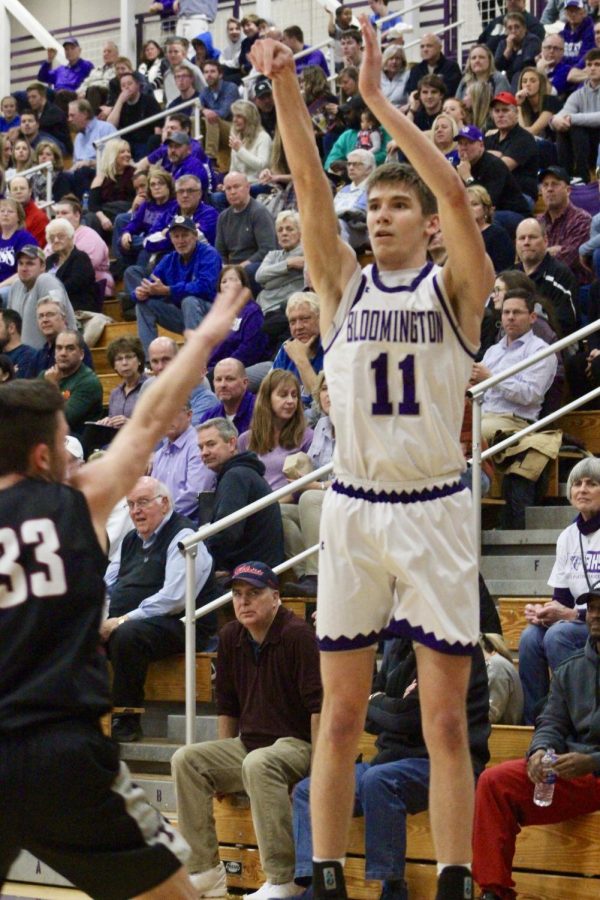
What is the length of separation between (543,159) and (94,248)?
160 inches

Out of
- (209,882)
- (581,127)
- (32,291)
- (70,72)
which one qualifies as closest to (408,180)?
(209,882)

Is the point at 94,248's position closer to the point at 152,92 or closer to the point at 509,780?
the point at 152,92

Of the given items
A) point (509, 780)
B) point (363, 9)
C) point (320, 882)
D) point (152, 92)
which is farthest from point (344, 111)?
point (320, 882)

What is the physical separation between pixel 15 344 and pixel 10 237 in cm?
234

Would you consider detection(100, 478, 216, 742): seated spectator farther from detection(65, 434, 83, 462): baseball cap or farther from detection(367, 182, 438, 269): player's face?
detection(367, 182, 438, 269): player's face

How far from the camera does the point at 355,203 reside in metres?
12.3

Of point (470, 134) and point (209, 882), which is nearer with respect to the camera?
point (209, 882)

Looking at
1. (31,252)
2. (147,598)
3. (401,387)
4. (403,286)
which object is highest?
(31,252)

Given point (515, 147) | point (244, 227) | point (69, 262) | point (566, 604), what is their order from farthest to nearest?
point (69, 262)
point (244, 227)
point (515, 147)
point (566, 604)

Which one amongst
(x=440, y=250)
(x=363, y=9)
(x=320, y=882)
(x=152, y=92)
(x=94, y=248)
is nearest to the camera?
(x=320, y=882)

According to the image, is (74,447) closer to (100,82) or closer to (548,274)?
(548,274)

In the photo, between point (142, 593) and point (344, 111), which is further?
Answer: point (344, 111)

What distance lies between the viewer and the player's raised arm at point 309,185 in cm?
462

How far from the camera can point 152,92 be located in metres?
18.2
